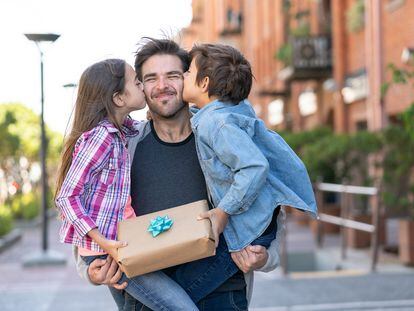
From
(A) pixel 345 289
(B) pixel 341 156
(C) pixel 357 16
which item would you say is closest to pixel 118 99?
(A) pixel 345 289

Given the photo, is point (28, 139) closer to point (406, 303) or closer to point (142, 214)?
point (406, 303)

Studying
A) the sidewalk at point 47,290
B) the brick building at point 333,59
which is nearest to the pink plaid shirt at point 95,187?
the sidewalk at point 47,290

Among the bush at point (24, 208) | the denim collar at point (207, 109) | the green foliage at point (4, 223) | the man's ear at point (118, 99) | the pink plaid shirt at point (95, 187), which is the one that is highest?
the man's ear at point (118, 99)

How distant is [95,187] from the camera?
404cm

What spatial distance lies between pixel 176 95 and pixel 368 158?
50.1 ft

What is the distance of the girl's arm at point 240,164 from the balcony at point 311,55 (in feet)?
81.4

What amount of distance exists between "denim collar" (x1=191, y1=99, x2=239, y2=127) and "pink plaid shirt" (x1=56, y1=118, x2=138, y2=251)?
34 cm

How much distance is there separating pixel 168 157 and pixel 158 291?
23.2 inches

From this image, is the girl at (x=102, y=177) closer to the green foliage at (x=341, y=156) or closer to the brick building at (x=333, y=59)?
the brick building at (x=333, y=59)

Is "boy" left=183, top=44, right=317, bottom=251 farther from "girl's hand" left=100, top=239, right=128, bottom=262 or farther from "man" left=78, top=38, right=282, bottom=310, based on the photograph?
"girl's hand" left=100, top=239, right=128, bottom=262

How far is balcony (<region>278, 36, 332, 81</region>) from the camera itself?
28516mm

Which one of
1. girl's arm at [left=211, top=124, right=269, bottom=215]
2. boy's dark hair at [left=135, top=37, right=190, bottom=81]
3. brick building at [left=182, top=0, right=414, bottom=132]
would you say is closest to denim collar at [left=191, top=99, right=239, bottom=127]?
girl's arm at [left=211, top=124, right=269, bottom=215]

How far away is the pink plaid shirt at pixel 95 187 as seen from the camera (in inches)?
157

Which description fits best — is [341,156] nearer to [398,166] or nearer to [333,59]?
[398,166]
